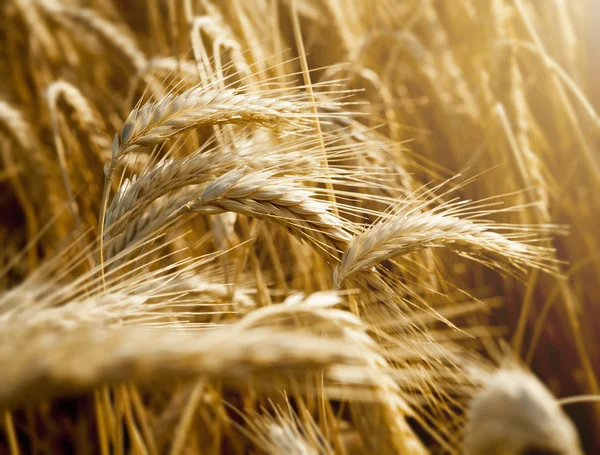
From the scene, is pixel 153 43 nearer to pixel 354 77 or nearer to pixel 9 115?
pixel 9 115

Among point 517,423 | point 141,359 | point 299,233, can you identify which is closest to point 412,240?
point 299,233

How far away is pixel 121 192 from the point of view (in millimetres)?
798

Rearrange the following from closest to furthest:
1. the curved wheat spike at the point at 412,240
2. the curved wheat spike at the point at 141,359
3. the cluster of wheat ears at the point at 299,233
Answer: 1. the curved wheat spike at the point at 141,359
2. the cluster of wheat ears at the point at 299,233
3. the curved wheat spike at the point at 412,240

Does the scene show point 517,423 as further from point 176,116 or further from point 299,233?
point 176,116

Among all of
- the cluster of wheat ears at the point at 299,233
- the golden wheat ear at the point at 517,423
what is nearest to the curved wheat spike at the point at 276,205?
the cluster of wheat ears at the point at 299,233

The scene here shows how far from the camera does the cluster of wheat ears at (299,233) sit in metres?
0.49

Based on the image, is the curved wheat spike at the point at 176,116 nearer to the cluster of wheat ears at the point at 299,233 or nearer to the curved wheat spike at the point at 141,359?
the cluster of wheat ears at the point at 299,233

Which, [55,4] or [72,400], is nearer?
[72,400]

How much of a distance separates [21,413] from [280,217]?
1293 millimetres

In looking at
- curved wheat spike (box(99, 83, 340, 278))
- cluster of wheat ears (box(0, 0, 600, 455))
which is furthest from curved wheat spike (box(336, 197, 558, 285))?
curved wheat spike (box(99, 83, 340, 278))

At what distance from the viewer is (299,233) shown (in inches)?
30.7

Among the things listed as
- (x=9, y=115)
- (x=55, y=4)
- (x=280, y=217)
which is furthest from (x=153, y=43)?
(x=280, y=217)

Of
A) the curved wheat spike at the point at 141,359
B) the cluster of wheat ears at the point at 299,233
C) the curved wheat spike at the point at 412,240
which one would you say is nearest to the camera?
the curved wheat spike at the point at 141,359

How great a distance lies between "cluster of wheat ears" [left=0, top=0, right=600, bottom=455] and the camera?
488mm
